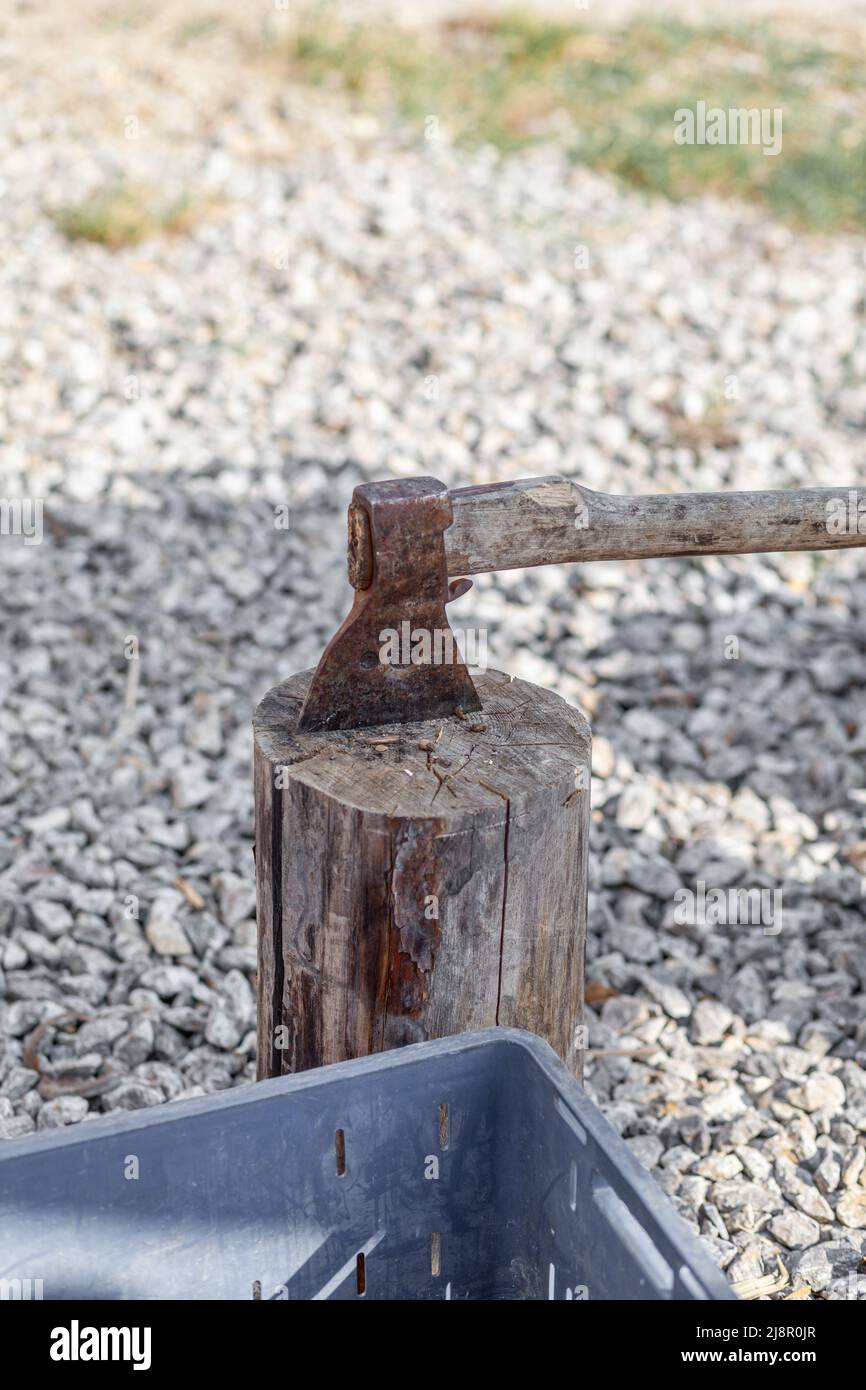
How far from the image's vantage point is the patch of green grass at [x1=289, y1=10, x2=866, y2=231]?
643 centimetres

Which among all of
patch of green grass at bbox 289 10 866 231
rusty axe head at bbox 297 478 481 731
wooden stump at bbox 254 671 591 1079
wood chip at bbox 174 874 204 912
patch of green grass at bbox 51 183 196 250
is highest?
patch of green grass at bbox 289 10 866 231

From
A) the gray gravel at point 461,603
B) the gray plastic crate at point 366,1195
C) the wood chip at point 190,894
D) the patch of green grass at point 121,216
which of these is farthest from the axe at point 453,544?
the patch of green grass at point 121,216

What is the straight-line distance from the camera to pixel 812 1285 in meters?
2.18

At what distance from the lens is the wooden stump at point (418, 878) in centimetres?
179

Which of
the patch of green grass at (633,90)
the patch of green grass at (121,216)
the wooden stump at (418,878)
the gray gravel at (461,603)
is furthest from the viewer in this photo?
the patch of green grass at (633,90)

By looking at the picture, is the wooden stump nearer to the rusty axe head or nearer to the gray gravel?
the rusty axe head

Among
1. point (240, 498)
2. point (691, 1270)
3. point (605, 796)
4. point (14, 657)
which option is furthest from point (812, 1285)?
point (240, 498)

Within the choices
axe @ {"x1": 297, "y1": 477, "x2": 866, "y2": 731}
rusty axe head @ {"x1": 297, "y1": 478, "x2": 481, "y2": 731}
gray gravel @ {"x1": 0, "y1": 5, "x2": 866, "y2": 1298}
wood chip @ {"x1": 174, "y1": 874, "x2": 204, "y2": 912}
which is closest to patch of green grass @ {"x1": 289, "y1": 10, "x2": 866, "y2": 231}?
gray gravel @ {"x1": 0, "y1": 5, "x2": 866, "y2": 1298}

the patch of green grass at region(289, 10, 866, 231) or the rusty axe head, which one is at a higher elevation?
the patch of green grass at region(289, 10, 866, 231)

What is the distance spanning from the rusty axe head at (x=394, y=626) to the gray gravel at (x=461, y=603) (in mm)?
930

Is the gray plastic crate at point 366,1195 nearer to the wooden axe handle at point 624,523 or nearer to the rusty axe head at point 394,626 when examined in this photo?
the rusty axe head at point 394,626

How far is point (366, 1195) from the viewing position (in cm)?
164

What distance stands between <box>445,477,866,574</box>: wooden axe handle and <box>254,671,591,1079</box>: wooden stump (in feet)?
0.80

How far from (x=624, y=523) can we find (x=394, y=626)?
0.37 metres
